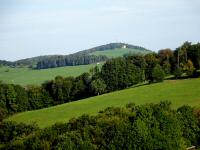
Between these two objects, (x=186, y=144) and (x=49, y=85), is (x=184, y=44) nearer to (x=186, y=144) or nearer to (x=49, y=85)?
(x=49, y=85)

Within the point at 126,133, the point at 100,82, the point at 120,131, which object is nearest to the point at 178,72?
the point at 100,82

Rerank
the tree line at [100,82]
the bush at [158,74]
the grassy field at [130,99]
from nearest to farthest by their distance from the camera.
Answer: the grassy field at [130,99], the bush at [158,74], the tree line at [100,82]

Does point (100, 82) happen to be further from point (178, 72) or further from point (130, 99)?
point (130, 99)

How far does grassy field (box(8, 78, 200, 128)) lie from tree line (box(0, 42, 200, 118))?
35.7 feet

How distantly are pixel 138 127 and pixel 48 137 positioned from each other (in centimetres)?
1094

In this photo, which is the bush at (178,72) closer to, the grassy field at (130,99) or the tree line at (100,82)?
the tree line at (100,82)

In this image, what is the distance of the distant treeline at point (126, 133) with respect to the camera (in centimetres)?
5122

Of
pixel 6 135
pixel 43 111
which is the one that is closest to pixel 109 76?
pixel 43 111

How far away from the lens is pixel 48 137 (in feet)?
176

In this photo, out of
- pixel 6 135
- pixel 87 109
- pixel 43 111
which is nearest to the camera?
pixel 6 135

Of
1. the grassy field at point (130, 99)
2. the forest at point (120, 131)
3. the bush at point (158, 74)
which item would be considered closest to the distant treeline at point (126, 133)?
the forest at point (120, 131)

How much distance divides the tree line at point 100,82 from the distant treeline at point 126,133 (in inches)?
1998

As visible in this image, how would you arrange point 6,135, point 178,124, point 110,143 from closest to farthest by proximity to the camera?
point 110,143
point 178,124
point 6,135

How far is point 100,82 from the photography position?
115 meters
